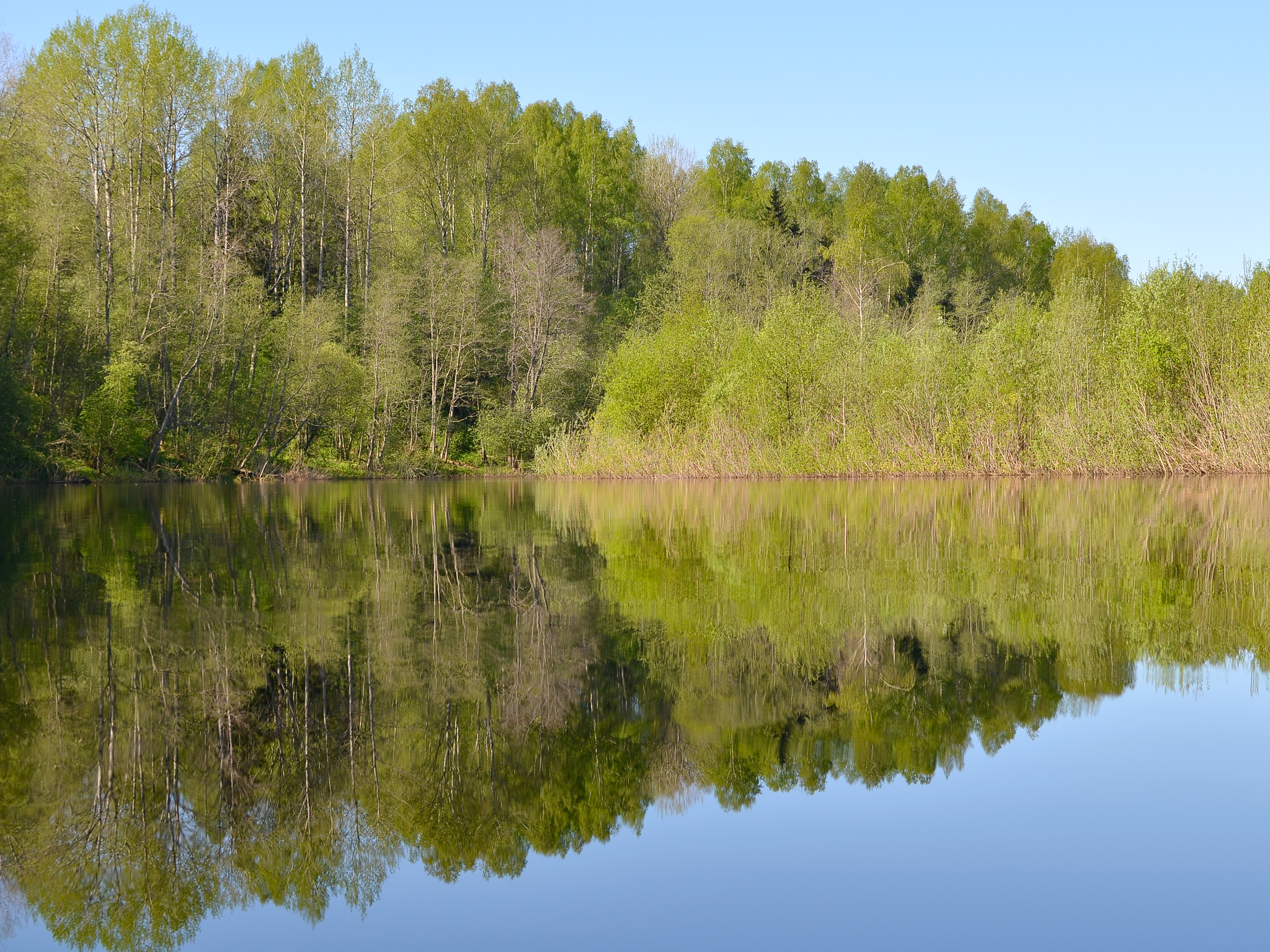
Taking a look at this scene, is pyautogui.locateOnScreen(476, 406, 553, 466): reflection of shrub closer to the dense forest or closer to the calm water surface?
the dense forest

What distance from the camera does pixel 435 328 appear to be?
1609 inches

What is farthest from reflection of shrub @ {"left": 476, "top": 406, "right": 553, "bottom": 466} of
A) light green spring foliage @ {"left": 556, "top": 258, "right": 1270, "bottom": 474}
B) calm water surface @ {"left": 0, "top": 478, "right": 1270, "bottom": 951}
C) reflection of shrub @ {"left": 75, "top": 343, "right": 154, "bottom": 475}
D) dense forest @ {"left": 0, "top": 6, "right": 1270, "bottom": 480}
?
calm water surface @ {"left": 0, "top": 478, "right": 1270, "bottom": 951}

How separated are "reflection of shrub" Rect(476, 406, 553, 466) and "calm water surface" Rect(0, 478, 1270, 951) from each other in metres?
31.5

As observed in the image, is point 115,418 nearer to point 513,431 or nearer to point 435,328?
point 435,328

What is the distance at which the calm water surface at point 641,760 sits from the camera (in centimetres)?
307

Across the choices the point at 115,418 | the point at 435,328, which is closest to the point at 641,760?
the point at 115,418

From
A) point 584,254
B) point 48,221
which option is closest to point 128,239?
point 48,221

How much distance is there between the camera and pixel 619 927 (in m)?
2.98

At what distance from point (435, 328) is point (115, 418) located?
13.9 metres

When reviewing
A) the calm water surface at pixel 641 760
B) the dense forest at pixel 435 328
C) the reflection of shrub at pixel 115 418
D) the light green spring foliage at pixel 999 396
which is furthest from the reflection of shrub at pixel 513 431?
the calm water surface at pixel 641 760

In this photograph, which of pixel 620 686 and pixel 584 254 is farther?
pixel 584 254

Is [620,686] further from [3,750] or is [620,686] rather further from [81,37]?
[81,37]

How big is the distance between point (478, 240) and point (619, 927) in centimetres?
4731

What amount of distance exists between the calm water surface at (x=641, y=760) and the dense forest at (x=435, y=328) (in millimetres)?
Answer: 19376
